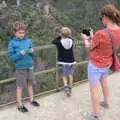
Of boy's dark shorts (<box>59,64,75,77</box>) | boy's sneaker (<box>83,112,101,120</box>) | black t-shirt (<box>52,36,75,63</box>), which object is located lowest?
boy's sneaker (<box>83,112,101,120</box>)

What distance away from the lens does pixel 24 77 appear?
622 cm

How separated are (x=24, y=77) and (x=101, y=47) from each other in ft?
3.96

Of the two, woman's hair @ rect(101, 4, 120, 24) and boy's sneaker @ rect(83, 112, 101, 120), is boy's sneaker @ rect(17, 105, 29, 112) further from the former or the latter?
woman's hair @ rect(101, 4, 120, 24)

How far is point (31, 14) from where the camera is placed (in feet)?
43.1

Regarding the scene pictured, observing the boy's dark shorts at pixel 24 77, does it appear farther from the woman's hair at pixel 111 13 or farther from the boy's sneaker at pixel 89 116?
the woman's hair at pixel 111 13

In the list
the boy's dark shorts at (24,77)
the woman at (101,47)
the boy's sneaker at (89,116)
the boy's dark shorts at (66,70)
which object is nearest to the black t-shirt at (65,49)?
the boy's dark shorts at (66,70)

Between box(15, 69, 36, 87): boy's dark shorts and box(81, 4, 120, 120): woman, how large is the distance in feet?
2.93

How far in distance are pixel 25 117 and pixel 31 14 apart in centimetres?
745

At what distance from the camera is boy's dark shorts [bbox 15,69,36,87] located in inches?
244

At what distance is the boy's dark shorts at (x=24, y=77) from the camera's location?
6.19 m

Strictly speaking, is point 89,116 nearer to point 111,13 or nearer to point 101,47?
point 101,47

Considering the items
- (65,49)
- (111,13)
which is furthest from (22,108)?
(111,13)

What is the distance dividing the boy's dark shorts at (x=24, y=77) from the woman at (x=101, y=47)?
35.1 inches

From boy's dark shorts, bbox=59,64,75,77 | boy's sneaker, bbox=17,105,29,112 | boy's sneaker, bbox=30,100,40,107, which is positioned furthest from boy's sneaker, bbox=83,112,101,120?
boy's dark shorts, bbox=59,64,75,77
